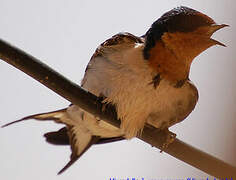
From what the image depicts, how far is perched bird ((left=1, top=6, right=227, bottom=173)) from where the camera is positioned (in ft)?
3.10

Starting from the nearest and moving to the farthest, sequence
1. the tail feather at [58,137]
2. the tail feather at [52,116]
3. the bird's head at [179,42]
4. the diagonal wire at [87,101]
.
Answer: the diagonal wire at [87,101], the bird's head at [179,42], the tail feather at [52,116], the tail feather at [58,137]

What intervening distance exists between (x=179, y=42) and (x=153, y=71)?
9 cm

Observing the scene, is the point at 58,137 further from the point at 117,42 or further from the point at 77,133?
the point at 117,42

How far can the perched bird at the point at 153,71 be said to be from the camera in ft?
3.10

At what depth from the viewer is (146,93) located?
→ 0.96m

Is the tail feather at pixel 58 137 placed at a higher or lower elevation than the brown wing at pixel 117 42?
lower

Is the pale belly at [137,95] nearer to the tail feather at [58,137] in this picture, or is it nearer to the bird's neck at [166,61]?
the bird's neck at [166,61]

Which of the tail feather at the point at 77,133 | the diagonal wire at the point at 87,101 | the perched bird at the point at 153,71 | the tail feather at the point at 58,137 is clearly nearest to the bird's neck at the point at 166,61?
the perched bird at the point at 153,71

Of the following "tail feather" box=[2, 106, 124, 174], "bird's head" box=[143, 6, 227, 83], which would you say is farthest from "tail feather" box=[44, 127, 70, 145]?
"bird's head" box=[143, 6, 227, 83]

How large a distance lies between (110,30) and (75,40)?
0.11 meters

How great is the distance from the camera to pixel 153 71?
0.95 m

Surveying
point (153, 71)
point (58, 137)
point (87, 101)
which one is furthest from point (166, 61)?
point (58, 137)

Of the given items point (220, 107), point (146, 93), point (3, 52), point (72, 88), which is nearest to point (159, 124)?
point (146, 93)

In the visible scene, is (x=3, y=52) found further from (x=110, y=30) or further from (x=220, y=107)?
(x=220, y=107)
